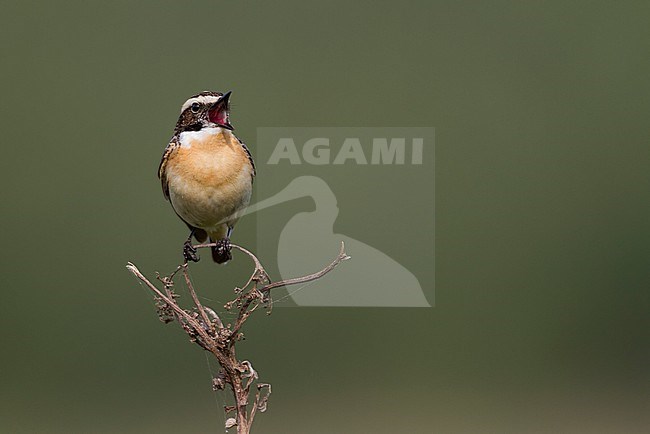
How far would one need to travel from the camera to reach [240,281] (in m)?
7.41

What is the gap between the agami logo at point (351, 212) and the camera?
4121 millimetres

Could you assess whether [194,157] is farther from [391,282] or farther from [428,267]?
[428,267]

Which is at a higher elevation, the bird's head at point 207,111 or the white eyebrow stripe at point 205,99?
the white eyebrow stripe at point 205,99

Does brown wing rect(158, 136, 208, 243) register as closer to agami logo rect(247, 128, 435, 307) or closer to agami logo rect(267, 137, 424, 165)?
agami logo rect(247, 128, 435, 307)

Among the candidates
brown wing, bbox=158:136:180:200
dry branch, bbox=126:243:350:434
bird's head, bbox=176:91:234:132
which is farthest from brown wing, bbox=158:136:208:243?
dry branch, bbox=126:243:350:434

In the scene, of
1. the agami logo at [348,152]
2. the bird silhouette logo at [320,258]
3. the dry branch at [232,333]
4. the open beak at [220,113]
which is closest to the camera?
the dry branch at [232,333]

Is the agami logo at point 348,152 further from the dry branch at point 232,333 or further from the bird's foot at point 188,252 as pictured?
the dry branch at point 232,333

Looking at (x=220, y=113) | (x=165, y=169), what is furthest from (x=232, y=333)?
(x=165, y=169)

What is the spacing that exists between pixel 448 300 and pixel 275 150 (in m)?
3.85

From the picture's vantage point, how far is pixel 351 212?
8.25 m

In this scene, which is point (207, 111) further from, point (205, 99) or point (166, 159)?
point (166, 159)

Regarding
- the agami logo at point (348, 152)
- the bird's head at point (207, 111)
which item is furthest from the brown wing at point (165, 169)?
the agami logo at point (348, 152)

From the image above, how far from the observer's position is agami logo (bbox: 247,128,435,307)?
412 centimetres

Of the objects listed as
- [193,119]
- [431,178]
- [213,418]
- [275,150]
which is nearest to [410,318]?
[431,178]
